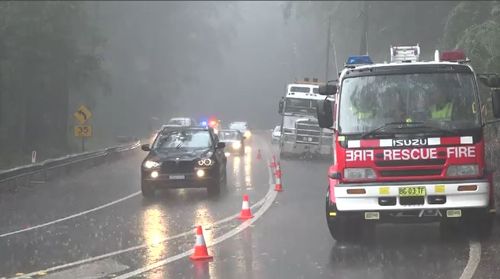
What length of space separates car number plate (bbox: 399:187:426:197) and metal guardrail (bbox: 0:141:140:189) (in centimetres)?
1256

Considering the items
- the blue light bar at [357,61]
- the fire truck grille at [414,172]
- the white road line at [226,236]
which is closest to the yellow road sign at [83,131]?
the white road line at [226,236]

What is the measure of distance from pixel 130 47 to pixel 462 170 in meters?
55.6

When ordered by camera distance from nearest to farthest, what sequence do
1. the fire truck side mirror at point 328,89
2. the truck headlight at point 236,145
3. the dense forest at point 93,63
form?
the fire truck side mirror at point 328,89
the dense forest at point 93,63
the truck headlight at point 236,145

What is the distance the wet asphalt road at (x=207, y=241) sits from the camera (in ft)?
27.0

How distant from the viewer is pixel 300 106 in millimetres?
33781

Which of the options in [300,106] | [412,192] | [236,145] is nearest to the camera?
[412,192]

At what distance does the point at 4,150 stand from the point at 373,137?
81.5 ft

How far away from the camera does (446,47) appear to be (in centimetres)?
3066

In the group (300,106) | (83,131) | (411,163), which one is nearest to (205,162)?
(411,163)

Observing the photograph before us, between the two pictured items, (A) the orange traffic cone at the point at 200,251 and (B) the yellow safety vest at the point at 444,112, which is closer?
(A) the orange traffic cone at the point at 200,251

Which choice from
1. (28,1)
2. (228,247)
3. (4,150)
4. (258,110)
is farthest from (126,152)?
(258,110)

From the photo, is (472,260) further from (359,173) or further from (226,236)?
(226,236)

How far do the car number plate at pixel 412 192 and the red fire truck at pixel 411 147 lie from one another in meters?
0.01

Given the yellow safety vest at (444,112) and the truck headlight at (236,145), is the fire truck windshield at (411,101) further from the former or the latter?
the truck headlight at (236,145)
